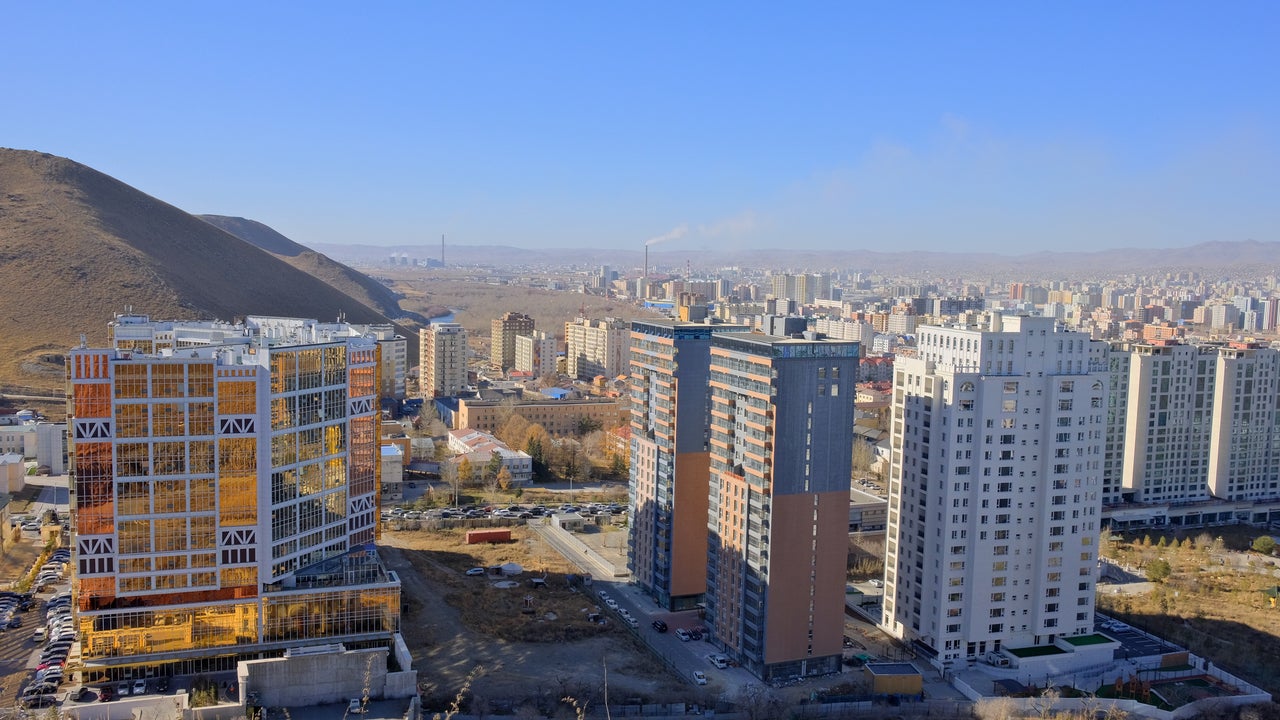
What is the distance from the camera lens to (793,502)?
800 inches

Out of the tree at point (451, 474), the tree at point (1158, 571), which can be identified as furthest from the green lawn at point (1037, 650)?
the tree at point (451, 474)

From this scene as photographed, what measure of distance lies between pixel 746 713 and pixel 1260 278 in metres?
206

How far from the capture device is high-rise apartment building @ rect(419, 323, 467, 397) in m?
57.2

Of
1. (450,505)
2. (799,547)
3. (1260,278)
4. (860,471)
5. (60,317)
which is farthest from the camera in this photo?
(1260,278)

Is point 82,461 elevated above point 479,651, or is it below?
above

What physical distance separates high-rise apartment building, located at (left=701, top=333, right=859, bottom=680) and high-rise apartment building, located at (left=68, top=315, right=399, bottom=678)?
726 cm

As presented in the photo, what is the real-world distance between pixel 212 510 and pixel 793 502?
36.3ft

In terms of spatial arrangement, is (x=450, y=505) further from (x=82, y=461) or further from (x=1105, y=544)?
(x=1105, y=544)

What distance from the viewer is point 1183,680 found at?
22.0 meters

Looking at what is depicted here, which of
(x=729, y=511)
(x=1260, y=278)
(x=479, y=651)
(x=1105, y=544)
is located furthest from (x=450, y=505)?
(x=1260, y=278)

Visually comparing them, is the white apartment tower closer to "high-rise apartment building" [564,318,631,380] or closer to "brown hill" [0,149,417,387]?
"brown hill" [0,149,417,387]

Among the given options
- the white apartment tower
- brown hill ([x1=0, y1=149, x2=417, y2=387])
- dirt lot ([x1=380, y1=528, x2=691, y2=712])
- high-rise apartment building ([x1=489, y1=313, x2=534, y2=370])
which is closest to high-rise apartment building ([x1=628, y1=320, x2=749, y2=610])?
dirt lot ([x1=380, y1=528, x2=691, y2=712])

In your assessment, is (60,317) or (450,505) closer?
(450,505)

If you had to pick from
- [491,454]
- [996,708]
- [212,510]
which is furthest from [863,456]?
[212,510]
